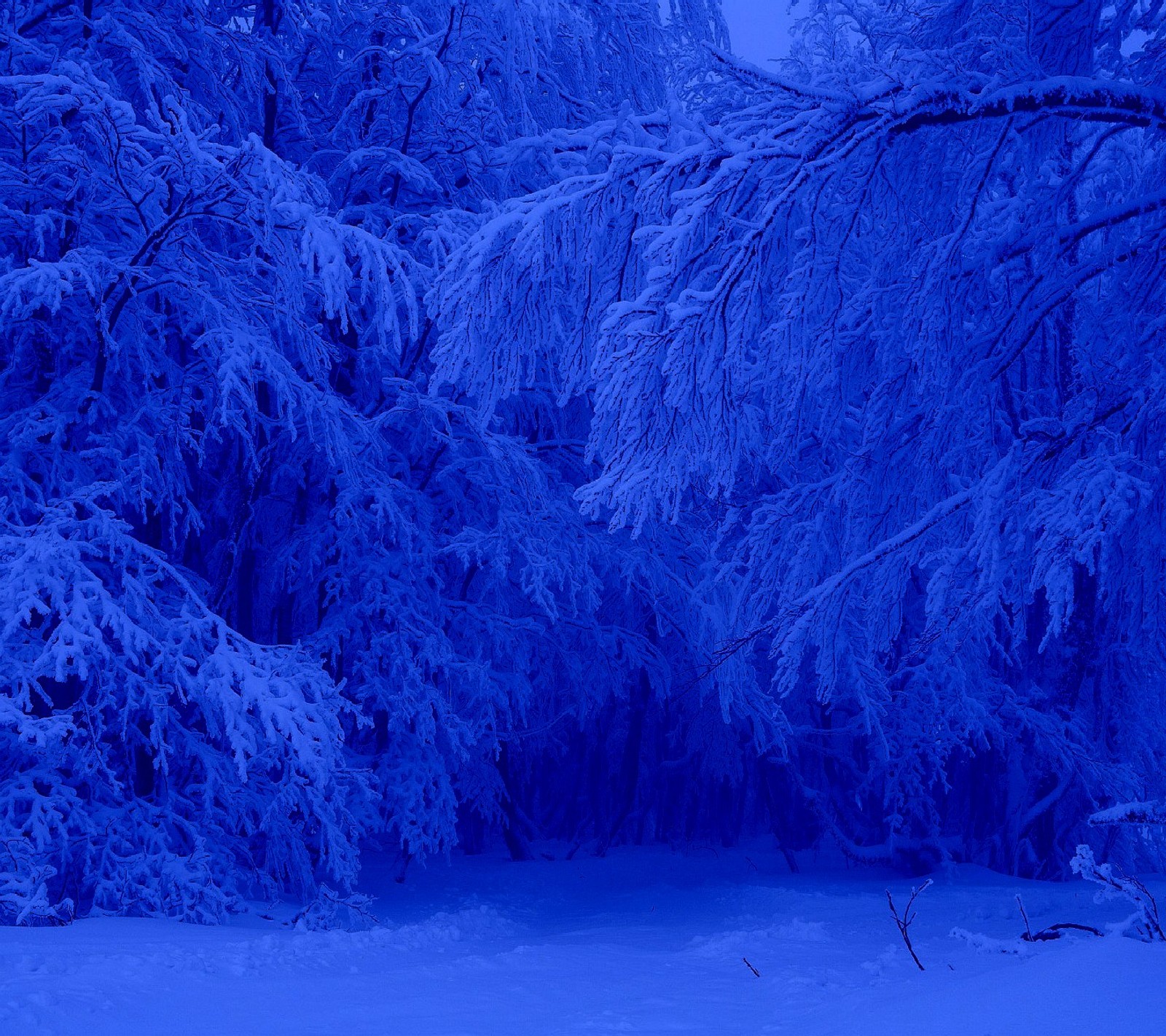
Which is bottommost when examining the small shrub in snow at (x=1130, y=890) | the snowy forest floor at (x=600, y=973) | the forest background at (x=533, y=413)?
the snowy forest floor at (x=600, y=973)

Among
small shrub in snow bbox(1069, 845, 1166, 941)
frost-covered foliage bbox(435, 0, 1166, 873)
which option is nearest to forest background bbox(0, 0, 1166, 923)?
frost-covered foliage bbox(435, 0, 1166, 873)

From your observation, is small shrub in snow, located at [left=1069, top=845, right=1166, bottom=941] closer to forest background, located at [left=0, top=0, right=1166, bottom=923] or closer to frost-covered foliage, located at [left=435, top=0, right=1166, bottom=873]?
frost-covered foliage, located at [left=435, top=0, right=1166, bottom=873]

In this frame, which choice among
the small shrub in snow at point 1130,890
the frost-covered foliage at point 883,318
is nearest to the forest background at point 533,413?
the frost-covered foliage at point 883,318

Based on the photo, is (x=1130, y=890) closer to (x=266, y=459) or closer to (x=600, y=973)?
(x=600, y=973)

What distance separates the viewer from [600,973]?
20.6ft

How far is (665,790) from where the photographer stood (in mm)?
18766

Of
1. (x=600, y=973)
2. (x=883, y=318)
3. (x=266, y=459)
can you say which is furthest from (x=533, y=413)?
(x=600, y=973)

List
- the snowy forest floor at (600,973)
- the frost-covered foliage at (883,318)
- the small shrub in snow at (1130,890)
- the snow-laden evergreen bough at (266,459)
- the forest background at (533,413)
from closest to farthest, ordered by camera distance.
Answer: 1. the snowy forest floor at (600,973)
2. the small shrub in snow at (1130,890)
3. the frost-covered foliage at (883,318)
4. the forest background at (533,413)
5. the snow-laden evergreen bough at (266,459)

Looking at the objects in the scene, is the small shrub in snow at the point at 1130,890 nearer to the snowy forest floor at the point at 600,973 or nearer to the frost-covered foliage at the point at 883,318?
the snowy forest floor at the point at 600,973

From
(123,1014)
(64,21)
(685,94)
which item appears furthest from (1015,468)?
(685,94)

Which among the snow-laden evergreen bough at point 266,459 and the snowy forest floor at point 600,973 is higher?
the snow-laden evergreen bough at point 266,459

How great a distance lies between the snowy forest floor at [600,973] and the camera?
353 centimetres

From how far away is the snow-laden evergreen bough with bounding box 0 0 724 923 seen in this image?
7.25 meters

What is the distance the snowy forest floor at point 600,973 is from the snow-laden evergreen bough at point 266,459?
1122mm
